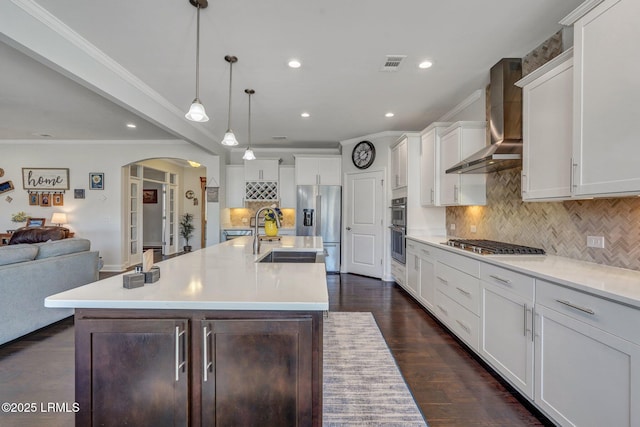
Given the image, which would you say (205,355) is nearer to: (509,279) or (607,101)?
(509,279)

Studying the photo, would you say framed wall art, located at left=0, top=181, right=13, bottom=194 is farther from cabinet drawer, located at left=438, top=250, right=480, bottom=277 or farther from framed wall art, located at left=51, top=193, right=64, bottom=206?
cabinet drawer, located at left=438, top=250, right=480, bottom=277

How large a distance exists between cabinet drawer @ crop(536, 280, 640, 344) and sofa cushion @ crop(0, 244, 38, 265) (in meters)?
4.37

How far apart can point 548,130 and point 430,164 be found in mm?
1804

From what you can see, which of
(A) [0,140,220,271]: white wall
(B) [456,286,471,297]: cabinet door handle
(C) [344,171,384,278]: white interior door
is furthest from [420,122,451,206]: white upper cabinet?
(A) [0,140,220,271]: white wall

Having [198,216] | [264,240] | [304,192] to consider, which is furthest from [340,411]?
[198,216]

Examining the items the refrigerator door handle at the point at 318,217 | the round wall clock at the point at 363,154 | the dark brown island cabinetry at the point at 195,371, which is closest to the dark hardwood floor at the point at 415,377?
the dark brown island cabinetry at the point at 195,371

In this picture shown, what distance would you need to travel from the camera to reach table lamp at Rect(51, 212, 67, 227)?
5.61m

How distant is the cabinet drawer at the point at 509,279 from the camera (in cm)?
177

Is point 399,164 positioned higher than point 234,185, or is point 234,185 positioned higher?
point 399,164

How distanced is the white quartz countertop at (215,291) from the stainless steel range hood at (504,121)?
1.98 metres

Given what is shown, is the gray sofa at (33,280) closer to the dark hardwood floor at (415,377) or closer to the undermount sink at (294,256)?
the dark hardwood floor at (415,377)

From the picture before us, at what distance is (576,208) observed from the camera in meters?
2.15

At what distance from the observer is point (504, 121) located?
2637 millimetres

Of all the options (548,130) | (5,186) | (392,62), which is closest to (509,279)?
(548,130)
